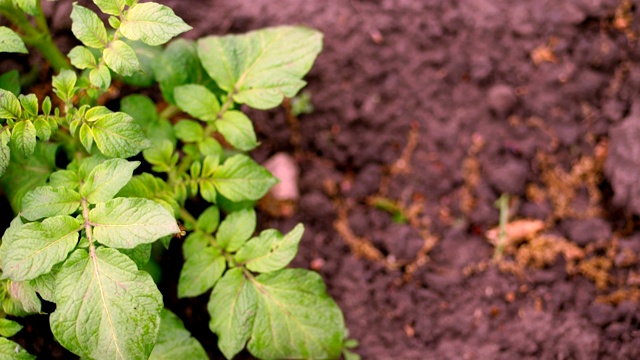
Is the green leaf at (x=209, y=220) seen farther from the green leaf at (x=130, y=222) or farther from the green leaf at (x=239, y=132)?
the green leaf at (x=130, y=222)

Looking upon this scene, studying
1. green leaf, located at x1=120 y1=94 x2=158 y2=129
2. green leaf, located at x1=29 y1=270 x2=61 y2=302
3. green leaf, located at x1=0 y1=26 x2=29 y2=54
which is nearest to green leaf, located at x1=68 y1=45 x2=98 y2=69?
green leaf, located at x1=0 y1=26 x2=29 y2=54

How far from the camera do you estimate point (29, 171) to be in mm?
2027

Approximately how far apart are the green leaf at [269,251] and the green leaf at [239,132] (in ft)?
1.03

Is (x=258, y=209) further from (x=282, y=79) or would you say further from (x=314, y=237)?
(x=282, y=79)

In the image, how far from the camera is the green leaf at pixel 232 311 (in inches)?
75.9

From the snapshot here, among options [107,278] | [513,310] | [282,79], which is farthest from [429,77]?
[107,278]

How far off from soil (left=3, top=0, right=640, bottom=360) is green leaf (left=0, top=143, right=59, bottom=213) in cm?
57

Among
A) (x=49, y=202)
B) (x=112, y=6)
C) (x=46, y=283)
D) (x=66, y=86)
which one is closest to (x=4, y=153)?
(x=49, y=202)

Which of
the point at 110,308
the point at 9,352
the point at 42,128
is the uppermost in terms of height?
the point at 42,128

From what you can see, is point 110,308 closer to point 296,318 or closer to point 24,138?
point 24,138

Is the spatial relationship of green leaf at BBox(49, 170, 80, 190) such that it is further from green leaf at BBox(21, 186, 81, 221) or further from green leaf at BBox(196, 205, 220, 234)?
green leaf at BBox(196, 205, 220, 234)

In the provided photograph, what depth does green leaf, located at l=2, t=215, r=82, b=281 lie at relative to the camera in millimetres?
1583

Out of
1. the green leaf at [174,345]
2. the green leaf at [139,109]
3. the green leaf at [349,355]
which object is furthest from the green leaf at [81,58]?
the green leaf at [349,355]

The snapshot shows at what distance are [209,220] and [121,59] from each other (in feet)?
2.13
